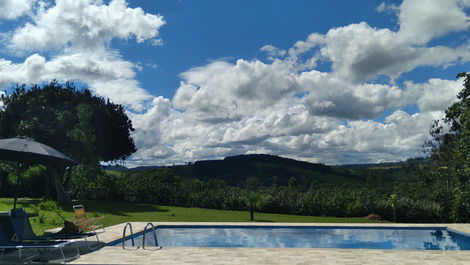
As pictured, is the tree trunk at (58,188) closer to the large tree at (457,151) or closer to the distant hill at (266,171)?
the large tree at (457,151)

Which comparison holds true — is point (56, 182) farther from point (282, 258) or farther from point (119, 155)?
point (282, 258)

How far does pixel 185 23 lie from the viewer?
1478 cm

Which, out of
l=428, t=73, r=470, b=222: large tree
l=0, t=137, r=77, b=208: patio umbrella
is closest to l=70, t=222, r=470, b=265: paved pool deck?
l=0, t=137, r=77, b=208: patio umbrella

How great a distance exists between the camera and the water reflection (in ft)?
41.4

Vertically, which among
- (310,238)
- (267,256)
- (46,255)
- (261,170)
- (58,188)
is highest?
(261,170)

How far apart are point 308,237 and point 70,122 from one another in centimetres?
2099

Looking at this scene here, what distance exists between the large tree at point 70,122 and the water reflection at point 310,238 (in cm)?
1518

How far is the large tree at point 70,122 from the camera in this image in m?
27.2

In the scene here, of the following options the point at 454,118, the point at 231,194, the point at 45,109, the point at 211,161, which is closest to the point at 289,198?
the point at 231,194

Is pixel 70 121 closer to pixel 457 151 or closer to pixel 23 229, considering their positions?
pixel 23 229

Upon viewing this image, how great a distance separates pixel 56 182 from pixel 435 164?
2796 cm

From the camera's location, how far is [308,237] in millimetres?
13906

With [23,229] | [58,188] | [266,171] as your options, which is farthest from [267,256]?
[266,171]

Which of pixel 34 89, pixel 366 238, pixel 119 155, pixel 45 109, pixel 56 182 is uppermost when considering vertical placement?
pixel 34 89
